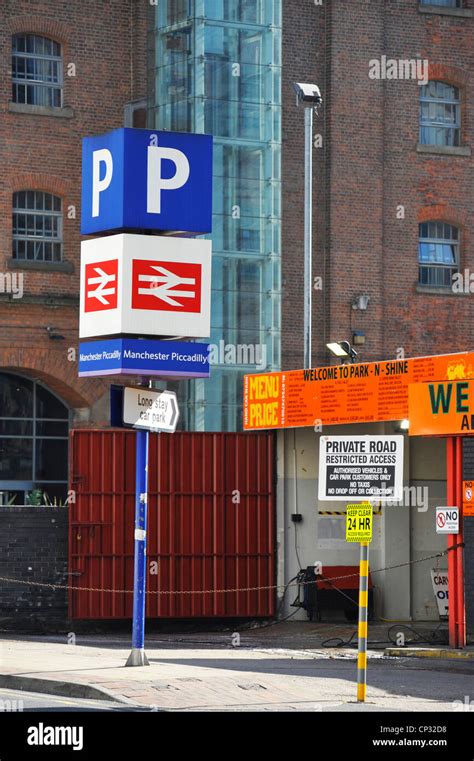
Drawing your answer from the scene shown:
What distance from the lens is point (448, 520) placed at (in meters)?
23.1

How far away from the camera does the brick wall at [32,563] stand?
2594 centimetres

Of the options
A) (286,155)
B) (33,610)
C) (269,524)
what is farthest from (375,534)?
(286,155)

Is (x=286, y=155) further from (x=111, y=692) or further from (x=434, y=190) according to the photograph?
(x=111, y=692)

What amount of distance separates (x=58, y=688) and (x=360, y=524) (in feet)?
12.1

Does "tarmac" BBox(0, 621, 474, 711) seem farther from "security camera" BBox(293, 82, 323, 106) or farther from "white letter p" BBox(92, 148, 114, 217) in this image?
"security camera" BBox(293, 82, 323, 106)

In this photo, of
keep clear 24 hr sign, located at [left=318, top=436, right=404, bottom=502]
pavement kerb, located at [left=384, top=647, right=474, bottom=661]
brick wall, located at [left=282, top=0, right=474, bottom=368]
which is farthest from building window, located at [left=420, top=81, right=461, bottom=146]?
Answer: keep clear 24 hr sign, located at [left=318, top=436, right=404, bottom=502]

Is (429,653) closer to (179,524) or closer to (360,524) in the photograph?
(179,524)

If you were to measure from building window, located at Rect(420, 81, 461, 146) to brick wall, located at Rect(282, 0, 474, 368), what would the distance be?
1.31ft

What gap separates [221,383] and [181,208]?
60.1 ft

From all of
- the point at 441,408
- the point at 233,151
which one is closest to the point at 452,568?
the point at 441,408

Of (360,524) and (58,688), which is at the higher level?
(360,524)

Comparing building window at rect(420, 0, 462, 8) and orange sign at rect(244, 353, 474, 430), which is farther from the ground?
building window at rect(420, 0, 462, 8)

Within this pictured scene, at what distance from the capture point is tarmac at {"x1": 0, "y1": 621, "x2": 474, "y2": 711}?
16062 mm

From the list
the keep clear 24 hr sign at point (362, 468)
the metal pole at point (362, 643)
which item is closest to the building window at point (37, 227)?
the keep clear 24 hr sign at point (362, 468)
